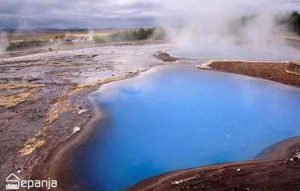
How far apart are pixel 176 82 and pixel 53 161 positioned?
1142 centimetres

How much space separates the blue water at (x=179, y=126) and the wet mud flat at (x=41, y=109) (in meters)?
0.84

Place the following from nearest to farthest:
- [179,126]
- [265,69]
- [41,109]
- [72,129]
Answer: [72,129] < [179,126] < [41,109] < [265,69]

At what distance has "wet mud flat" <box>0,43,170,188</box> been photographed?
33.2ft

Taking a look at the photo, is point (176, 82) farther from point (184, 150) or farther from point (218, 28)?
point (218, 28)

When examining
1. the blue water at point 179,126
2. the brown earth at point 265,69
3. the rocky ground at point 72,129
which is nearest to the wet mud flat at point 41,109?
the rocky ground at point 72,129

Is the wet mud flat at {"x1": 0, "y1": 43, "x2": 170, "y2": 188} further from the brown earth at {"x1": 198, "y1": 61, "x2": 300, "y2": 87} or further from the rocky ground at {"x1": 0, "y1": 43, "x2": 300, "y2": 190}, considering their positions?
the brown earth at {"x1": 198, "y1": 61, "x2": 300, "y2": 87}

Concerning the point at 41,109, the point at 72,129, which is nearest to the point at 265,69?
the point at 41,109

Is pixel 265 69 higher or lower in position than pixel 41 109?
higher

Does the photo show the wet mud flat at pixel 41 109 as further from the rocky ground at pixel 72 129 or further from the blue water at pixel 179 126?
the blue water at pixel 179 126

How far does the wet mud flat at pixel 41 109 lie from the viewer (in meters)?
10.1

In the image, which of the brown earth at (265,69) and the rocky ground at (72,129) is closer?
the rocky ground at (72,129)

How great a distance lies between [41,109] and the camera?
14734 millimetres

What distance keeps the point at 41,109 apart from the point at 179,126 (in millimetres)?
5218

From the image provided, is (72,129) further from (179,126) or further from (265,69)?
(265,69)
